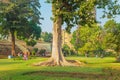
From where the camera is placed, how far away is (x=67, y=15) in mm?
35969

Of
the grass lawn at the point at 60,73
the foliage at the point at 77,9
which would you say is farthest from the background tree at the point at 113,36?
the grass lawn at the point at 60,73

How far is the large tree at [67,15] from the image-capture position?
3503 cm

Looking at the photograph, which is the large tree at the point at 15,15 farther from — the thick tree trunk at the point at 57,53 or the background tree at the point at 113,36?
the thick tree trunk at the point at 57,53

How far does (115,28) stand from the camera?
4731cm

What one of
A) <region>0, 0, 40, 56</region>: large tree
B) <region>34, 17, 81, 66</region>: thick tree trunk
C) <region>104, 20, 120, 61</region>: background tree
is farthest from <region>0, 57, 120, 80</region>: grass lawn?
<region>0, 0, 40, 56</region>: large tree

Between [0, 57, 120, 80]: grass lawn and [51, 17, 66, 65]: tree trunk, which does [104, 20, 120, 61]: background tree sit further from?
[0, 57, 120, 80]: grass lawn

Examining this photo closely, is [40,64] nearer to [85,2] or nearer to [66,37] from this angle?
[85,2]

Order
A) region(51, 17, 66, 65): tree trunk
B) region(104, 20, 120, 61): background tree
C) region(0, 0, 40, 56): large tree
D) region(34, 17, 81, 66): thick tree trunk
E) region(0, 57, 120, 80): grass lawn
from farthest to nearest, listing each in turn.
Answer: region(0, 0, 40, 56): large tree → region(104, 20, 120, 61): background tree → region(51, 17, 66, 65): tree trunk → region(34, 17, 81, 66): thick tree trunk → region(0, 57, 120, 80): grass lawn

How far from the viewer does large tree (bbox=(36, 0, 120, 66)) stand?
35.0 meters

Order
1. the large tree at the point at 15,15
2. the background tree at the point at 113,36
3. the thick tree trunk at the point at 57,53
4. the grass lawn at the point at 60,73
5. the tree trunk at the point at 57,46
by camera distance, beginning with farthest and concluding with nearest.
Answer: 1. the large tree at the point at 15,15
2. the background tree at the point at 113,36
3. the tree trunk at the point at 57,46
4. the thick tree trunk at the point at 57,53
5. the grass lawn at the point at 60,73

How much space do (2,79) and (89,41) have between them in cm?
4879

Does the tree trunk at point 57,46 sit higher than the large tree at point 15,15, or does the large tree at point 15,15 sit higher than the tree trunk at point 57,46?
the large tree at point 15,15

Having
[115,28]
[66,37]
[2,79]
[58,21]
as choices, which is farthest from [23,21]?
[66,37]

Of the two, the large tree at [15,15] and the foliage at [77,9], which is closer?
the foliage at [77,9]
